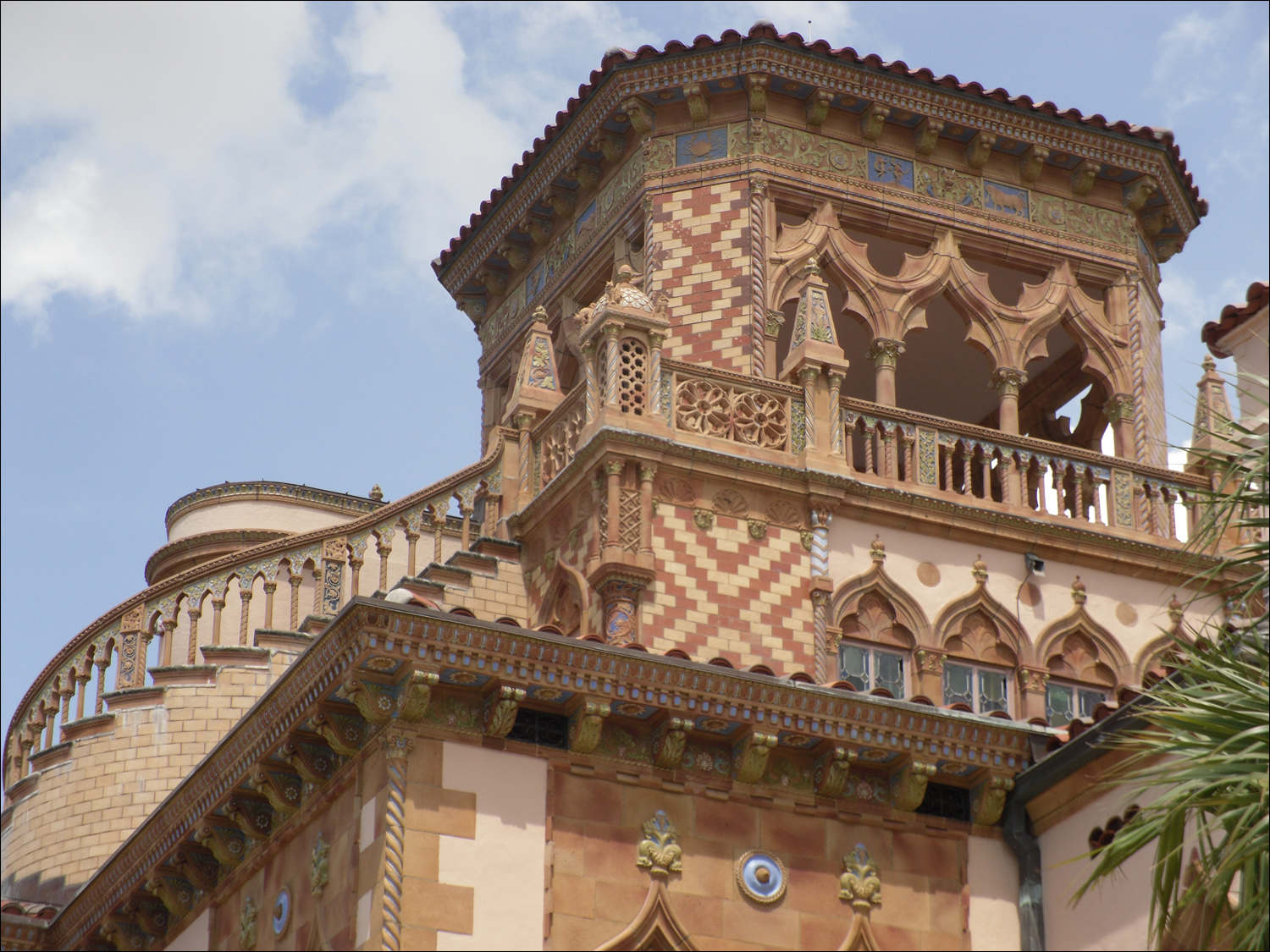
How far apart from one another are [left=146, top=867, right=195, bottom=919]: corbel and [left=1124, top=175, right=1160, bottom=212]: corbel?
13.1 m

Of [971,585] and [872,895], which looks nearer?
[872,895]

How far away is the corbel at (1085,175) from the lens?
2538 centimetres

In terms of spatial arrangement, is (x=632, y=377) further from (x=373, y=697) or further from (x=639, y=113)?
(x=373, y=697)

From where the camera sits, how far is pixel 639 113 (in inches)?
966

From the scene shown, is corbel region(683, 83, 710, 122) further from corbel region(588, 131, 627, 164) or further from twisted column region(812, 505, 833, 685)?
twisted column region(812, 505, 833, 685)

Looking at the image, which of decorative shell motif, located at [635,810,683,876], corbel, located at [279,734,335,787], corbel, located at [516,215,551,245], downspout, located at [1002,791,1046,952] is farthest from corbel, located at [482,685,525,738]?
corbel, located at [516,215,551,245]

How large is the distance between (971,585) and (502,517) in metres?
4.66

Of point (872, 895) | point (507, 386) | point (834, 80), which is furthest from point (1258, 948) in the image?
point (507, 386)

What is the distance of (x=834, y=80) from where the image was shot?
80.4 ft

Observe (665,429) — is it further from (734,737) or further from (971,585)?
(734,737)

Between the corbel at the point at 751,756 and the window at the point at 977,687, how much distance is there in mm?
5237

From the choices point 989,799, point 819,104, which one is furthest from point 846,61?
point 989,799

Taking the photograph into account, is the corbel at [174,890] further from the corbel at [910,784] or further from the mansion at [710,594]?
the corbel at [910,784]

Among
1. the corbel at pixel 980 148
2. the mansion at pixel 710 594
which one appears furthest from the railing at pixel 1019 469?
the corbel at pixel 980 148
